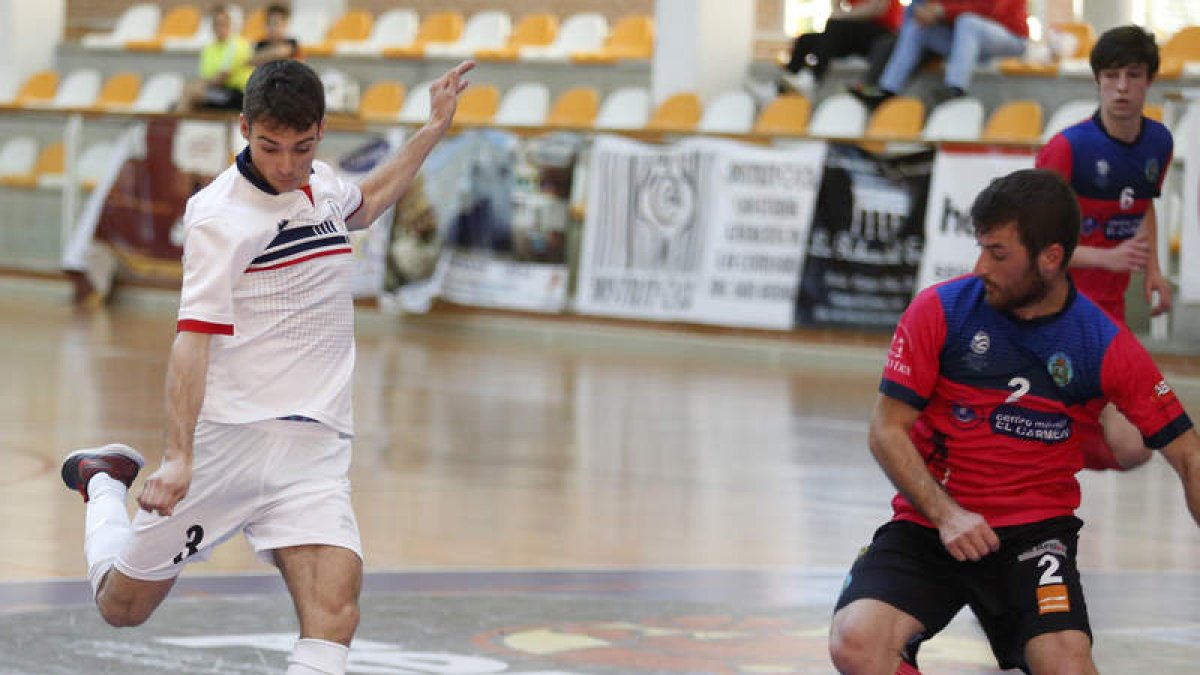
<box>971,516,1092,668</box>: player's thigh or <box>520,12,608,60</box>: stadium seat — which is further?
<box>520,12,608,60</box>: stadium seat

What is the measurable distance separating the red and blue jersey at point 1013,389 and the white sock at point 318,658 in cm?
146

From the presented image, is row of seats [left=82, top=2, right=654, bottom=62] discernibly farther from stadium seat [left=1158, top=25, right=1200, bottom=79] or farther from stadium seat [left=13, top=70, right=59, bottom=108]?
stadium seat [left=1158, top=25, right=1200, bottom=79]

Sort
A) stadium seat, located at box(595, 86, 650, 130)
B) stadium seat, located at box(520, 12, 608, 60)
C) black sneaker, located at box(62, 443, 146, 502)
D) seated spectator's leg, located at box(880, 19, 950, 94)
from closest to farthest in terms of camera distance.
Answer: black sneaker, located at box(62, 443, 146, 502)
seated spectator's leg, located at box(880, 19, 950, 94)
stadium seat, located at box(595, 86, 650, 130)
stadium seat, located at box(520, 12, 608, 60)

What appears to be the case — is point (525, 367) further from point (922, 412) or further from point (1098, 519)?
point (922, 412)

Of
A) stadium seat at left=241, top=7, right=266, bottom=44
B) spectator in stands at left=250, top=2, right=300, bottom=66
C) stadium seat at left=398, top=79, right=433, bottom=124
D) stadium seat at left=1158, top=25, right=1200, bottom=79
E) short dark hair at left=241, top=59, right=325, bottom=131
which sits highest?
short dark hair at left=241, top=59, right=325, bottom=131

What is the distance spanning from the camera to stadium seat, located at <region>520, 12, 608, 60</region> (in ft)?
85.2

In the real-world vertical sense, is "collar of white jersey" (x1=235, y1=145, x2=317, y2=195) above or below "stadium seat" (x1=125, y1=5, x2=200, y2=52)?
above

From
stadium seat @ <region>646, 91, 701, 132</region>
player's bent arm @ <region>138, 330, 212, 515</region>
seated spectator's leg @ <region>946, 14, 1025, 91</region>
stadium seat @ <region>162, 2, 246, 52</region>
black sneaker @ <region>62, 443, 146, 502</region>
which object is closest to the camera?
player's bent arm @ <region>138, 330, 212, 515</region>

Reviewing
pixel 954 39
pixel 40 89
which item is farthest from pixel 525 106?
pixel 40 89

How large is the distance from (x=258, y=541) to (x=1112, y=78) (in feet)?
13.4

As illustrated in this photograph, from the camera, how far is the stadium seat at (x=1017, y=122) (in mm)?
18719

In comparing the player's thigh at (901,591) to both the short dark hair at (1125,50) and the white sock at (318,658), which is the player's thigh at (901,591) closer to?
the white sock at (318,658)

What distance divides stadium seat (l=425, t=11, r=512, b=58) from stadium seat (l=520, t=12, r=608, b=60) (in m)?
0.63

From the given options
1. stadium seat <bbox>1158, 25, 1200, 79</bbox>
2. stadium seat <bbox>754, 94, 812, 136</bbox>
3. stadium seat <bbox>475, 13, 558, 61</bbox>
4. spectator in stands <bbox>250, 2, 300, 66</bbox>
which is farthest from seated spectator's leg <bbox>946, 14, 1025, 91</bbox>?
stadium seat <bbox>475, 13, 558, 61</bbox>
